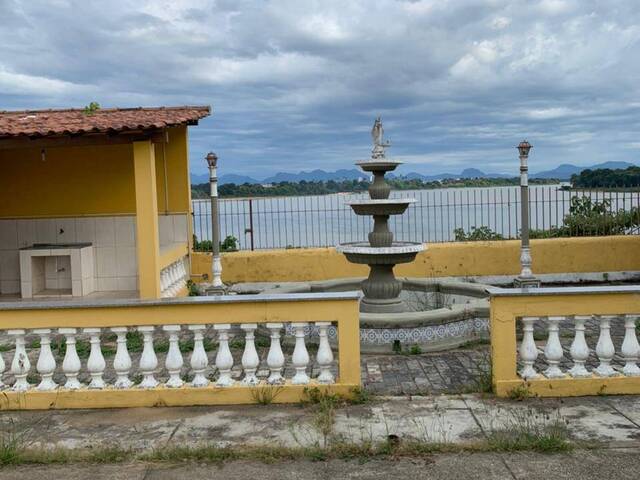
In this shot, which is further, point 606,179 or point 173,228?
point 606,179

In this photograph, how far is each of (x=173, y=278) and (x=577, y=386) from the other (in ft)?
26.8

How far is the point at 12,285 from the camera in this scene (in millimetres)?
11961

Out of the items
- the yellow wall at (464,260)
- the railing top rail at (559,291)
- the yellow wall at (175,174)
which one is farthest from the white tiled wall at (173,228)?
the railing top rail at (559,291)

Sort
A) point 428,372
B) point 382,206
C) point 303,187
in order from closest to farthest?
1. point 428,372
2. point 382,206
3. point 303,187

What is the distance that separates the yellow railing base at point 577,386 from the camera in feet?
18.0

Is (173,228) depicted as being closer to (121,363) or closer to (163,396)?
(121,363)

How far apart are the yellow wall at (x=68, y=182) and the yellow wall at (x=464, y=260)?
109 inches

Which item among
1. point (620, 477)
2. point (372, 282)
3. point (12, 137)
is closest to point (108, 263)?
point (12, 137)

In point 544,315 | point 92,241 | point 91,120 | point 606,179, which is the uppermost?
point 91,120

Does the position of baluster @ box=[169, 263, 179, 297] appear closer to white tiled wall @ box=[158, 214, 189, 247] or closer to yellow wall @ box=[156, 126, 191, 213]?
white tiled wall @ box=[158, 214, 189, 247]

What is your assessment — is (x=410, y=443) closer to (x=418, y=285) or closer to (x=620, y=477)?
(x=620, y=477)

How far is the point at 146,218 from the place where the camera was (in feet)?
33.2

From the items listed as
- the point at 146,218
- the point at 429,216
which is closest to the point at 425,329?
the point at 146,218

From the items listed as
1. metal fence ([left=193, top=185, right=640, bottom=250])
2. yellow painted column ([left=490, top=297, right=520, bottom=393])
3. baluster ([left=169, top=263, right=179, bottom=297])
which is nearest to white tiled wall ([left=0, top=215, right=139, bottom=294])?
baluster ([left=169, top=263, right=179, bottom=297])
